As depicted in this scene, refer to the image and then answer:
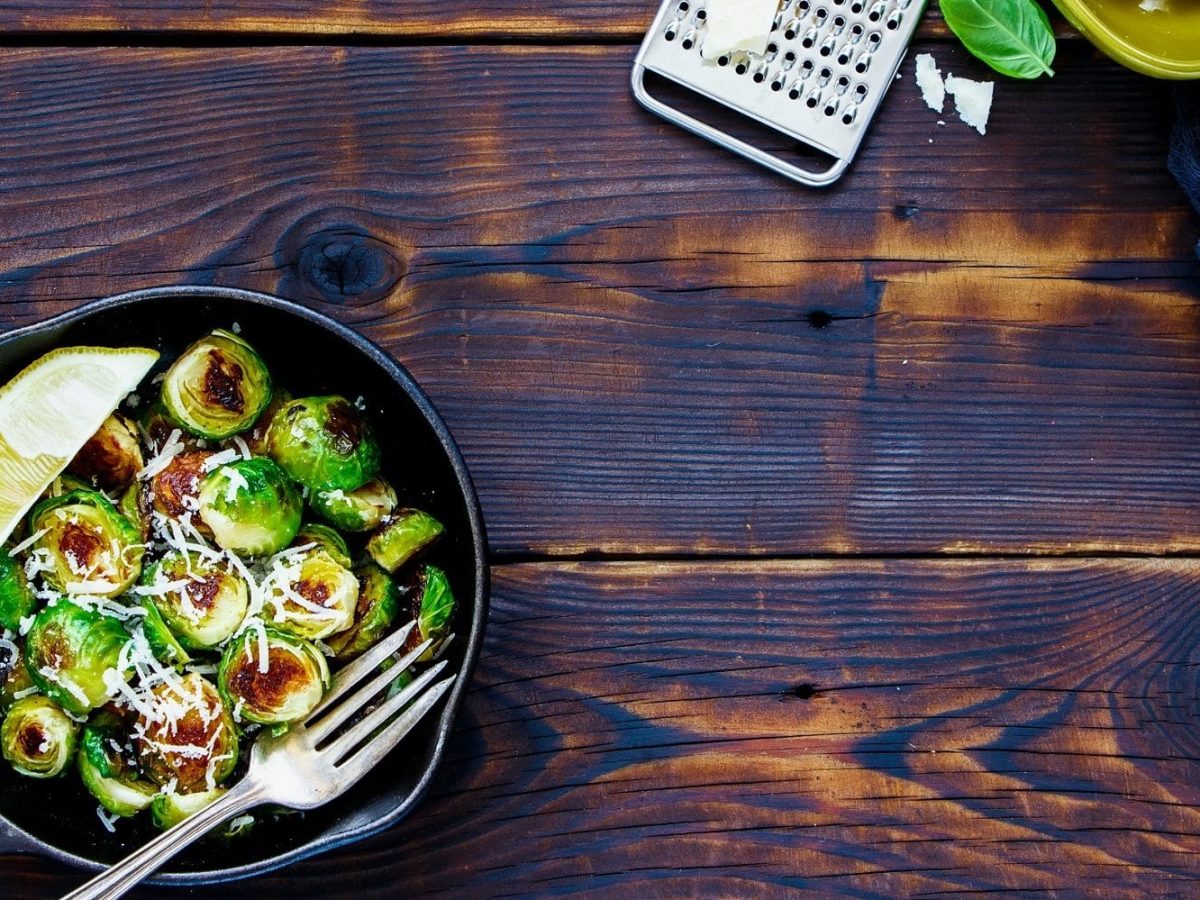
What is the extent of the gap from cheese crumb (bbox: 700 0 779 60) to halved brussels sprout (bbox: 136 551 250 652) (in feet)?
2.80

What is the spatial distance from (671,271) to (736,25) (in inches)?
12.2

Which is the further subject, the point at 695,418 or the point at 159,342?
the point at 695,418

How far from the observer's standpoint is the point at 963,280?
149 cm

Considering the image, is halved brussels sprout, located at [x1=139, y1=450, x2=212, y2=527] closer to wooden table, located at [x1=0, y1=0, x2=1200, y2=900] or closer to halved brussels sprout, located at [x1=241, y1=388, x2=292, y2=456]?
halved brussels sprout, located at [x1=241, y1=388, x2=292, y2=456]

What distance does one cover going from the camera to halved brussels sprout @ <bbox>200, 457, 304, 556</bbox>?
1.19 m

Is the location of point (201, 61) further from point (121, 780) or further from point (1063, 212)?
point (1063, 212)

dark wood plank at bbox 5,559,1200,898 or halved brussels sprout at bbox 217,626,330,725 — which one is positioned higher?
halved brussels sprout at bbox 217,626,330,725

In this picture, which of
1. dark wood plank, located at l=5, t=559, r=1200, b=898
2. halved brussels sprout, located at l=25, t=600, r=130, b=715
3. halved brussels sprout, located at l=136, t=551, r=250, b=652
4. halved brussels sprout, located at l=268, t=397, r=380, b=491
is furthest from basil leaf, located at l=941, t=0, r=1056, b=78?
halved brussels sprout, located at l=25, t=600, r=130, b=715

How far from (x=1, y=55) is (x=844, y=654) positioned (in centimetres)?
131

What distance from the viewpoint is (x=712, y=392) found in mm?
1468

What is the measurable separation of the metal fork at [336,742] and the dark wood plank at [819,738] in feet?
0.75

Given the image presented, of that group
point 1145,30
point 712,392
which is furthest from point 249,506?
point 1145,30

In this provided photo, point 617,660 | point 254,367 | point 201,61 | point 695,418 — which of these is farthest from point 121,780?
point 201,61

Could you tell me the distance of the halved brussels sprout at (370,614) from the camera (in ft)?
4.11
